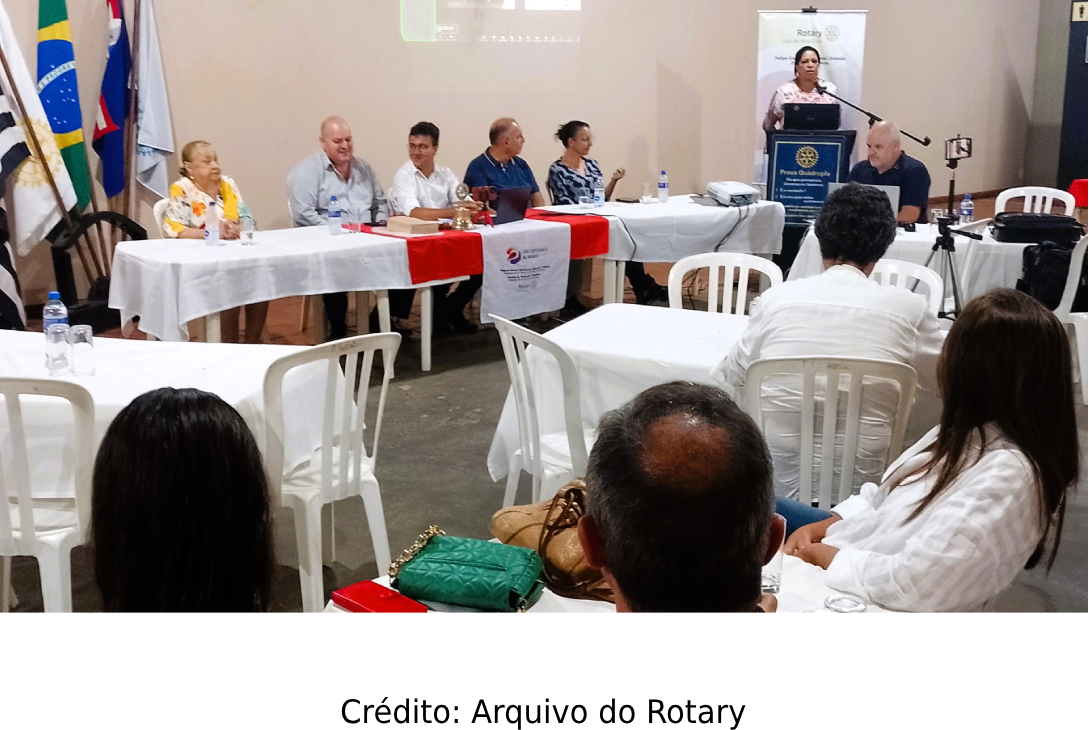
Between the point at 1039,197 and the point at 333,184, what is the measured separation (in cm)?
362

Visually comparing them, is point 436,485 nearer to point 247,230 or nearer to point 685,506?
point 247,230

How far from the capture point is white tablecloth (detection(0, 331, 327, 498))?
1751 mm

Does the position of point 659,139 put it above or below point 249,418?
above

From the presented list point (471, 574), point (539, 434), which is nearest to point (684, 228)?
point (539, 434)

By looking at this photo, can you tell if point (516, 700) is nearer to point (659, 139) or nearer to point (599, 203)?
point (599, 203)

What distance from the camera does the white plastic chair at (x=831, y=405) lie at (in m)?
1.91

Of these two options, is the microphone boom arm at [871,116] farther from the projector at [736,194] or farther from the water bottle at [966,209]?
the projector at [736,194]

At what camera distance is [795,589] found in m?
1.35

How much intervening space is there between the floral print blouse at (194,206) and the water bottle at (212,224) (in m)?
0.03

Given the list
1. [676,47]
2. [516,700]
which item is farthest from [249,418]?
[676,47]

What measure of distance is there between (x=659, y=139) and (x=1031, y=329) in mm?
4658

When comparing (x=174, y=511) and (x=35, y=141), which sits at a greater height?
(x=35, y=141)

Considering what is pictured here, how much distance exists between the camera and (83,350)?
1931 mm

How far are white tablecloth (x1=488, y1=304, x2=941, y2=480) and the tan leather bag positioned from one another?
0.96 metres
